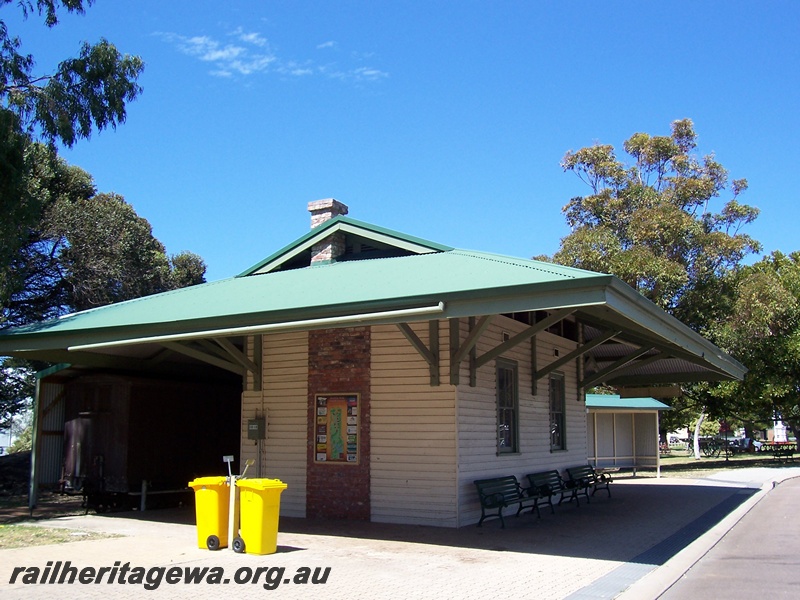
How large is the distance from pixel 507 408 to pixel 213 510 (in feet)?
19.9

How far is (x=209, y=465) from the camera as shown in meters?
16.8

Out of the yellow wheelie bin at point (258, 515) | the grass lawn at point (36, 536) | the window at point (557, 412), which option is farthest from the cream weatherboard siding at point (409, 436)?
the window at point (557, 412)

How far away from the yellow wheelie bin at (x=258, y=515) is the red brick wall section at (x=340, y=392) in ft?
10.3

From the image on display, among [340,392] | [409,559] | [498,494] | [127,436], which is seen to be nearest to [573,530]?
[498,494]

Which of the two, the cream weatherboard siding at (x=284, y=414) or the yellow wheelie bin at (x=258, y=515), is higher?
the cream weatherboard siding at (x=284, y=414)

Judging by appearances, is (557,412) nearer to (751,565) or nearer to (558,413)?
(558,413)

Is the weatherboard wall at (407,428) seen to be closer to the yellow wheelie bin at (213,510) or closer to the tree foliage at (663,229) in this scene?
the yellow wheelie bin at (213,510)

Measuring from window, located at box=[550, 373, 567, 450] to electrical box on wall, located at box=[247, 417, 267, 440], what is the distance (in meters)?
6.22

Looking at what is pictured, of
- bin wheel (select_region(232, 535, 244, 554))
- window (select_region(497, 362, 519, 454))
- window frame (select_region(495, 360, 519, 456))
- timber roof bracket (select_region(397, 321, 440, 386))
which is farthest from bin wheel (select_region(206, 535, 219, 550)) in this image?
window (select_region(497, 362, 519, 454))

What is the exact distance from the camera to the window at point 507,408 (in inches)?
541

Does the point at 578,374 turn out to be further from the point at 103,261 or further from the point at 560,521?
the point at 103,261

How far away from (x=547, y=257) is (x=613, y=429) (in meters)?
9.14

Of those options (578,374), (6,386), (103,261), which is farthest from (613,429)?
(6,386)

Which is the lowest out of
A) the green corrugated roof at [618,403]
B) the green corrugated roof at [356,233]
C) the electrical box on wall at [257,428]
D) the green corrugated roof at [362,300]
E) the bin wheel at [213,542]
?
the bin wheel at [213,542]
